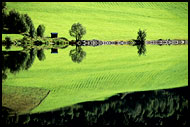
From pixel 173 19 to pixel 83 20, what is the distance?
32046mm

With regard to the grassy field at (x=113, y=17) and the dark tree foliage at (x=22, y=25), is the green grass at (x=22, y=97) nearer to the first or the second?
the dark tree foliage at (x=22, y=25)

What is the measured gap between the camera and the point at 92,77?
1211 inches

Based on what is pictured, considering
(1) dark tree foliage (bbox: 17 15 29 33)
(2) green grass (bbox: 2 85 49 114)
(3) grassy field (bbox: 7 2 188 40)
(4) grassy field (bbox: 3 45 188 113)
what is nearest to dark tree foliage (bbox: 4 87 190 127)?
(4) grassy field (bbox: 3 45 188 113)

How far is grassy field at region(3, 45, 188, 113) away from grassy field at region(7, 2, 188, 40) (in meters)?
32.6

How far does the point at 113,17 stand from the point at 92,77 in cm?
6008

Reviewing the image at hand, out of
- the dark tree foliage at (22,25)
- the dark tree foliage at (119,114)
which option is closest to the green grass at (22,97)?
the dark tree foliage at (119,114)

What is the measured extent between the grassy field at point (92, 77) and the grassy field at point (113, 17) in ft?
107

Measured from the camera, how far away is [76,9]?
85.9m

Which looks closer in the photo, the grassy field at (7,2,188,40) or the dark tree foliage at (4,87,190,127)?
the dark tree foliage at (4,87,190,127)

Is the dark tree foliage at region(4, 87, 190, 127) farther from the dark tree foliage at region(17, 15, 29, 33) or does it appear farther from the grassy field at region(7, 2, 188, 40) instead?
the grassy field at region(7, 2, 188, 40)

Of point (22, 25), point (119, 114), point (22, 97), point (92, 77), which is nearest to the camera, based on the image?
point (119, 114)

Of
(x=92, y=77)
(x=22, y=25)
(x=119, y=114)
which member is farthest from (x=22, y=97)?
(x=22, y=25)

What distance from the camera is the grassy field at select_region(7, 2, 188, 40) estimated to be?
3007 inches

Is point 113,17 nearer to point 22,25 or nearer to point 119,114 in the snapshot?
point 22,25
